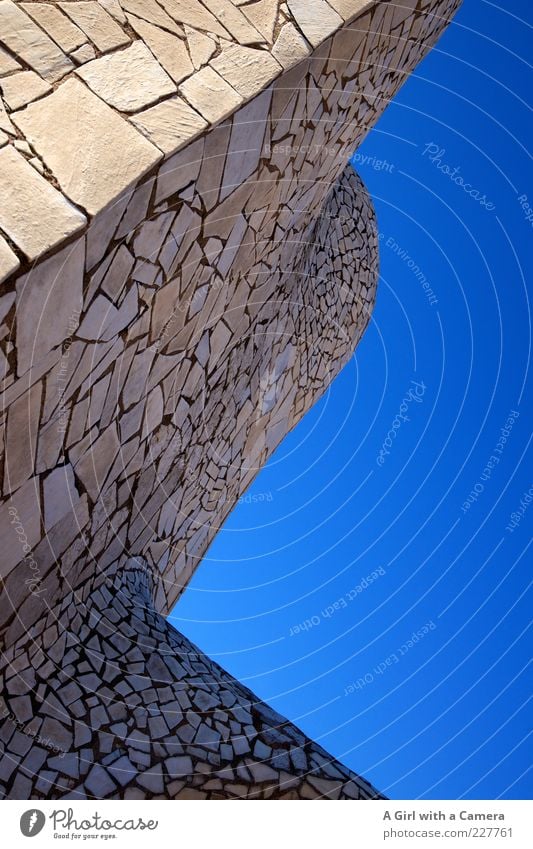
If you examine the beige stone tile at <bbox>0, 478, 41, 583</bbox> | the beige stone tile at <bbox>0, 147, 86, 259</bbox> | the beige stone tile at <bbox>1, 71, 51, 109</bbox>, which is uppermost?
the beige stone tile at <bbox>1, 71, 51, 109</bbox>

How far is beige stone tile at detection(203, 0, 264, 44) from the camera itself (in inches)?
117

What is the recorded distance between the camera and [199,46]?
2861mm

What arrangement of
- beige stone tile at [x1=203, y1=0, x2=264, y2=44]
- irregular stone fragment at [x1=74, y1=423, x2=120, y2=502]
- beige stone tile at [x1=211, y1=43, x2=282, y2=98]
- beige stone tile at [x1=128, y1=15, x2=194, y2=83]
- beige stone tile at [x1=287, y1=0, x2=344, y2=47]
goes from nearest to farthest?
beige stone tile at [x1=128, y1=15, x2=194, y2=83]
beige stone tile at [x1=211, y1=43, x2=282, y2=98]
beige stone tile at [x1=203, y1=0, x2=264, y2=44]
beige stone tile at [x1=287, y1=0, x2=344, y2=47]
irregular stone fragment at [x1=74, y1=423, x2=120, y2=502]

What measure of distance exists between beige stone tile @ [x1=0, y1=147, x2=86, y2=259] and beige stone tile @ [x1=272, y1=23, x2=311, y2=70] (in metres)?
1.30

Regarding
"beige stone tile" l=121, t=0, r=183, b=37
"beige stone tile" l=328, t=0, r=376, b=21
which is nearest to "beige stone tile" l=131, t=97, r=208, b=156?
"beige stone tile" l=121, t=0, r=183, b=37

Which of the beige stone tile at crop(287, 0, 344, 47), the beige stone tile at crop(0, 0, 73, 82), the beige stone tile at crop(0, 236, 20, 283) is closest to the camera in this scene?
the beige stone tile at crop(0, 236, 20, 283)

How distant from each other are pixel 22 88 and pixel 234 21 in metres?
1.05

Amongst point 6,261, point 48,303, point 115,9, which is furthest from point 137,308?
point 115,9

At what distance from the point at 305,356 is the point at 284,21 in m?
4.67

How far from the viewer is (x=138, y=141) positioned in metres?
2.49

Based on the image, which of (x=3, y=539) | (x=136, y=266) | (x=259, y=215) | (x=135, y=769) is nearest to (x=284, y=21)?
(x=259, y=215)

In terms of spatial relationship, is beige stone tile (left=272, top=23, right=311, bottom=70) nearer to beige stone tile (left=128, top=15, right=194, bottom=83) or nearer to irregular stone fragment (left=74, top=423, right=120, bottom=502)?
beige stone tile (left=128, top=15, right=194, bottom=83)

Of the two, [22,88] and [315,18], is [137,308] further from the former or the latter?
[315,18]

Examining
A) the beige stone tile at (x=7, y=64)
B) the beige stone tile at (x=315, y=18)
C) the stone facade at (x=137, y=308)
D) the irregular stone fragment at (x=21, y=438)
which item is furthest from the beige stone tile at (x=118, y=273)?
the beige stone tile at (x=315, y=18)
